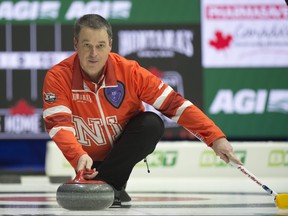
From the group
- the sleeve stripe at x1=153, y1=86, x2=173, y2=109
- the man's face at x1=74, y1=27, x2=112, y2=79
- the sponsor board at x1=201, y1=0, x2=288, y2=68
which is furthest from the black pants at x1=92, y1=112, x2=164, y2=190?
the sponsor board at x1=201, y1=0, x2=288, y2=68

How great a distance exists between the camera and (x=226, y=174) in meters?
7.38

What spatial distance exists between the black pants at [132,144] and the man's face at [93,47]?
1.18 ft

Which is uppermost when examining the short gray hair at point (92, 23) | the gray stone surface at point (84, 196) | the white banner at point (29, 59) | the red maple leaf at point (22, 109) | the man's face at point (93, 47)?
the short gray hair at point (92, 23)

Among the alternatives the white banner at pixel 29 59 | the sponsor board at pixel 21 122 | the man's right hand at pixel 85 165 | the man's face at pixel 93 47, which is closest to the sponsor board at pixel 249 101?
the white banner at pixel 29 59

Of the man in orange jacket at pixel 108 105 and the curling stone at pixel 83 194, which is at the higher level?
the man in orange jacket at pixel 108 105

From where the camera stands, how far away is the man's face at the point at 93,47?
362 centimetres

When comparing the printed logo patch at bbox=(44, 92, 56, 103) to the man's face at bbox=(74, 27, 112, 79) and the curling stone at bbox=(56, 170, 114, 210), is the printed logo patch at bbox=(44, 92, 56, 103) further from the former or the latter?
the curling stone at bbox=(56, 170, 114, 210)

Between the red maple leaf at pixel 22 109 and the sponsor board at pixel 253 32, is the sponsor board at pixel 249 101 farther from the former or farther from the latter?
the red maple leaf at pixel 22 109

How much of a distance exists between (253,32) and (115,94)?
4.49 metres

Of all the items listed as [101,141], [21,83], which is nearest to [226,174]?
[21,83]

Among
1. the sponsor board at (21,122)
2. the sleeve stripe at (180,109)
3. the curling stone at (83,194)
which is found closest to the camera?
the curling stone at (83,194)

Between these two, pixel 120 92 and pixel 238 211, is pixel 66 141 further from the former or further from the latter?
pixel 238 211

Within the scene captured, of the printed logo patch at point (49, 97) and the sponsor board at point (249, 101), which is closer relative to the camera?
the printed logo patch at point (49, 97)

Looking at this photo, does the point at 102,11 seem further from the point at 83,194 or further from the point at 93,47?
the point at 83,194
